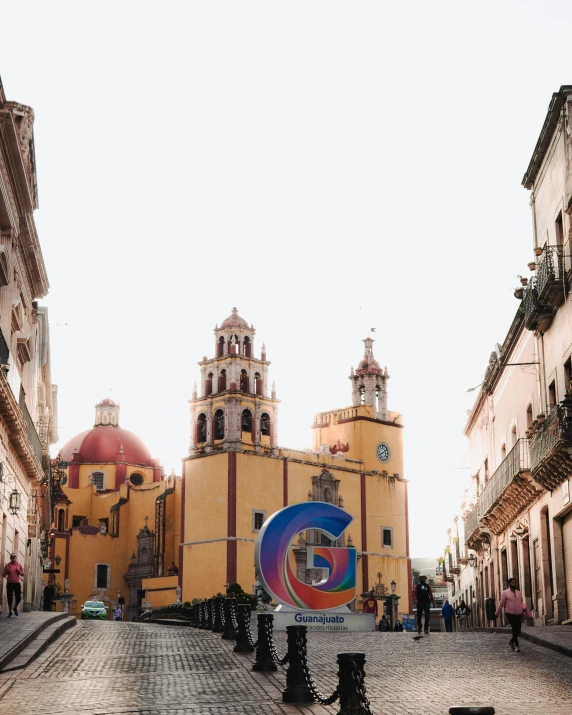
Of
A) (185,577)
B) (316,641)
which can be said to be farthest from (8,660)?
(185,577)

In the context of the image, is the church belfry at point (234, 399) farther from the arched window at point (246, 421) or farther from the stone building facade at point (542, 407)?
the stone building facade at point (542, 407)

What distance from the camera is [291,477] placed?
58.1 m

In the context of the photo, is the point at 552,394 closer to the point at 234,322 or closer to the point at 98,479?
the point at 234,322

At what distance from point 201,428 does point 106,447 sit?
1511 cm

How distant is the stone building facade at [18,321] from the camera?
20.9 meters

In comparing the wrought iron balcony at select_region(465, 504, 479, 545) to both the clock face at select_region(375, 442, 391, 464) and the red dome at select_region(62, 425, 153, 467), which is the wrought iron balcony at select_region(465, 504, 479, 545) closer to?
the clock face at select_region(375, 442, 391, 464)

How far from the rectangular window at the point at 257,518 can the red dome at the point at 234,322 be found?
10.6m

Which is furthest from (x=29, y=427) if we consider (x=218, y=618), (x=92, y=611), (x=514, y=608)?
(x=92, y=611)

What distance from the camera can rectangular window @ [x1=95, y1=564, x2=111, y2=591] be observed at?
62.6 meters

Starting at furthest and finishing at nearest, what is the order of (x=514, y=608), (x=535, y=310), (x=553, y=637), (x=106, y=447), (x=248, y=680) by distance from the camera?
(x=106, y=447) < (x=535, y=310) < (x=553, y=637) < (x=514, y=608) < (x=248, y=680)

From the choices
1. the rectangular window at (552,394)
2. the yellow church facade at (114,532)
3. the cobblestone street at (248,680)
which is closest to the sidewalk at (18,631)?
the cobblestone street at (248,680)

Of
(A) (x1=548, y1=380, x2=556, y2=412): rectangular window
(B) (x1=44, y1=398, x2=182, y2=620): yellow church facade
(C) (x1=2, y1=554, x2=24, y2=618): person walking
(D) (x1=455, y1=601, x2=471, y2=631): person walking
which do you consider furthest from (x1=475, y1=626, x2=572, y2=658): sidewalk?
(B) (x1=44, y1=398, x2=182, y2=620): yellow church facade

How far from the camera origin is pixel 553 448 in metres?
21.8

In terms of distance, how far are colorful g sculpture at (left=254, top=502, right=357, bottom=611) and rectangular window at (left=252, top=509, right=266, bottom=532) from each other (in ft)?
92.4
